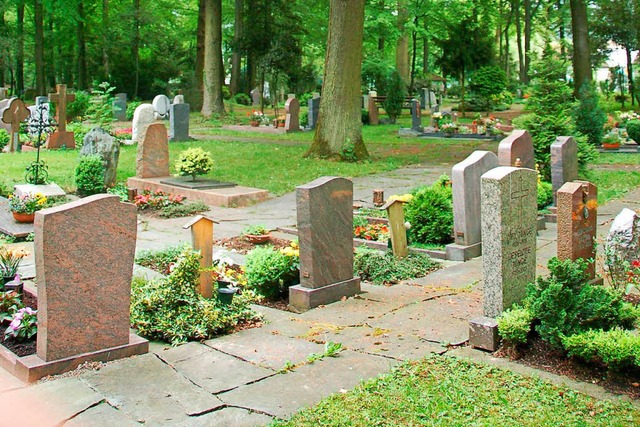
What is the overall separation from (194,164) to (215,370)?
9.74 metres

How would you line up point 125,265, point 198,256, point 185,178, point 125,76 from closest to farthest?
1. point 125,265
2. point 198,256
3. point 185,178
4. point 125,76

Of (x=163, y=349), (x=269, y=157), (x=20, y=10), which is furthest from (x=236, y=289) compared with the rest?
(x=20, y=10)

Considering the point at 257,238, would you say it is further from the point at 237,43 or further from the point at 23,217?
the point at 237,43

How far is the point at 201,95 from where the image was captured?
38.5 metres

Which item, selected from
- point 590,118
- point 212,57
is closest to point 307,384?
point 590,118

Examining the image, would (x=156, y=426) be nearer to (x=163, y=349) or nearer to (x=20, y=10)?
(x=163, y=349)

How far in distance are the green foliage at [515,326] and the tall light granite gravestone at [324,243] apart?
2.18m

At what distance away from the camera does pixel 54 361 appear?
5.88 meters

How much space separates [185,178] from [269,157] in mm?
5064

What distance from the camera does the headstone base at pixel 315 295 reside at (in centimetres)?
773

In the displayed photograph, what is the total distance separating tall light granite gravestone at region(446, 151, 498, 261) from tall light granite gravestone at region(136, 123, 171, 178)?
8.02 m

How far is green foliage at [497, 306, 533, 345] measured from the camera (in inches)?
→ 238

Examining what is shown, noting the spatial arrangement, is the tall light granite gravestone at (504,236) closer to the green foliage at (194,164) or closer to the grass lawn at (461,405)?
the grass lawn at (461,405)

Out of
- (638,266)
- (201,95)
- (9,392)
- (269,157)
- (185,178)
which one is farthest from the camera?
(201,95)
